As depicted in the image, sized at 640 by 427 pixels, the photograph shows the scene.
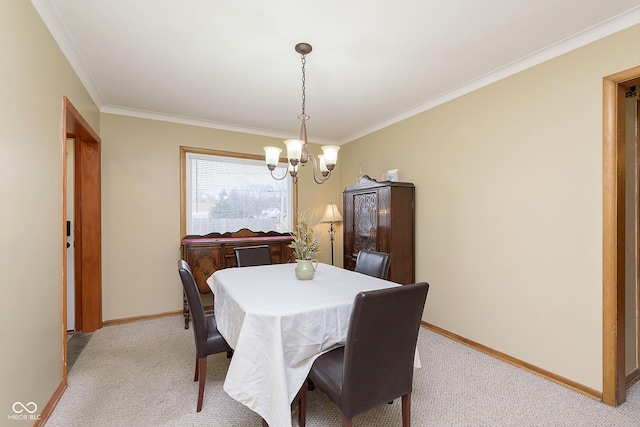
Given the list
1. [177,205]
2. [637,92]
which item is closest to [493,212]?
[637,92]

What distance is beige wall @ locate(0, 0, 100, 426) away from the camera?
4.57 ft

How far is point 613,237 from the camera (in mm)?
1986

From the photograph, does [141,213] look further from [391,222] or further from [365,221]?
[391,222]

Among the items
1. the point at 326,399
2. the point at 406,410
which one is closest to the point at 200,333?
the point at 326,399

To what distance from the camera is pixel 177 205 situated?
385 centimetres

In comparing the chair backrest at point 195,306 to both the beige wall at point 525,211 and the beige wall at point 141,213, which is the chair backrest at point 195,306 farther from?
the beige wall at point 525,211

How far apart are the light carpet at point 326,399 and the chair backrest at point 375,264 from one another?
2.75ft

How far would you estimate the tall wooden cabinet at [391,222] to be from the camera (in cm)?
333

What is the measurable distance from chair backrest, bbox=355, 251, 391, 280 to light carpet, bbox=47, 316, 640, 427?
2.75ft

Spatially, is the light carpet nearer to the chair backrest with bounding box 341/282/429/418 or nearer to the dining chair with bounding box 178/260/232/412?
the dining chair with bounding box 178/260/232/412

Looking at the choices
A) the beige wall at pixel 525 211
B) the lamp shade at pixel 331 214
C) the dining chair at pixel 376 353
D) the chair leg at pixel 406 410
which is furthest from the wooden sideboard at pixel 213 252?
the chair leg at pixel 406 410

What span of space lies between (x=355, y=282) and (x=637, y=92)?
94.8 inches

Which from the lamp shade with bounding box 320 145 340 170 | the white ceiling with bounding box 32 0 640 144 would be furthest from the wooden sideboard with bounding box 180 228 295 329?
the lamp shade with bounding box 320 145 340 170

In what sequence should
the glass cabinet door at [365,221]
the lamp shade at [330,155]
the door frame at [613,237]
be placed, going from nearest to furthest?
1. the door frame at [613,237]
2. the lamp shade at [330,155]
3. the glass cabinet door at [365,221]
